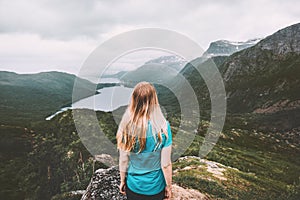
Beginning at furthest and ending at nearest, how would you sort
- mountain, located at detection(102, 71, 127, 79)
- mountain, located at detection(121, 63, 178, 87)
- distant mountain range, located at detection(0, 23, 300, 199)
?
1. distant mountain range, located at detection(0, 23, 300, 199)
2. mountain, located at detection(121, 63, 178, 87)
3. mountain, located at detection(102, 71, 127, 79)

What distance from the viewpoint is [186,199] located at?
1170cm

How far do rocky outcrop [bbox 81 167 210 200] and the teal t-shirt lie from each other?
4737 mm

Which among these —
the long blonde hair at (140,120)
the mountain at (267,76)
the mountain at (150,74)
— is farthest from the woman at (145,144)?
the mountain at (267,76)

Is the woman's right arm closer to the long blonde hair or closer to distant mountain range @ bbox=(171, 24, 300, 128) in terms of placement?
the long blonde hair

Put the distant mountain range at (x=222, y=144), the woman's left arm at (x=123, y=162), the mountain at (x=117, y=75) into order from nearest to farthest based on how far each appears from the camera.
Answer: the woman's left arm at (x=123, y=162) → the mountain at (x=117, y=75) → the distant mountain range at (x=222, y=144)

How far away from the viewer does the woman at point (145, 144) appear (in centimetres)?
618

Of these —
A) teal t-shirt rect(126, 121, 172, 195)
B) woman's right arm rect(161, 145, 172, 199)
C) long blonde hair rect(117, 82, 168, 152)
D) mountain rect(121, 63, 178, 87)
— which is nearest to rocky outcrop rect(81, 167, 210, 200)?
mountain rect(121, 63, 178, 87)

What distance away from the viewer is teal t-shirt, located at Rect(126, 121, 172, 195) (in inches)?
245

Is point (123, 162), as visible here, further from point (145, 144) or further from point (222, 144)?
point (222, 144)

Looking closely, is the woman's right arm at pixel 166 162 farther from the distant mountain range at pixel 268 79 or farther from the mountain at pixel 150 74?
the distant mountain range at pixel 268 79

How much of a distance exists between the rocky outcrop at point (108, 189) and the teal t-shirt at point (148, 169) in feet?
15.5

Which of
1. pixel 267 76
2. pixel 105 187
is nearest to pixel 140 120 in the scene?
pixel 105 187

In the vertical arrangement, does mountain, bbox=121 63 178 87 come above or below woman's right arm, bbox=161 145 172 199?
above

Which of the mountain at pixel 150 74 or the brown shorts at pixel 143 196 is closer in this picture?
the brown shorts at pixel 143 196
